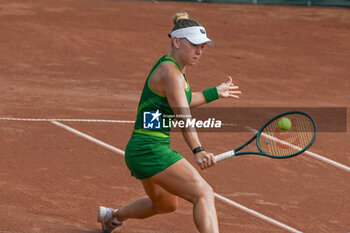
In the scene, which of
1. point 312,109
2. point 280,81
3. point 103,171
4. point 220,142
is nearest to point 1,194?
point 103,171

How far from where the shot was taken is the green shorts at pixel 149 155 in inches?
243

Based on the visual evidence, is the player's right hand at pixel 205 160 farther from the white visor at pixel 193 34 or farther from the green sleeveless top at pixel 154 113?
the white visor at pixel 193 34

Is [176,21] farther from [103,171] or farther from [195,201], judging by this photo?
[103,171]

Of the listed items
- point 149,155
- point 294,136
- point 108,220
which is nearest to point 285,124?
point 294,136

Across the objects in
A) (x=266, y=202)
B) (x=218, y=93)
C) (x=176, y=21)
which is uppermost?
(x=176, y=21)

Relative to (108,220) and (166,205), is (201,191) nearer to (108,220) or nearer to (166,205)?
(166,205)

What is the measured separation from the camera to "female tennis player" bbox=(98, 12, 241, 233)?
238 inches

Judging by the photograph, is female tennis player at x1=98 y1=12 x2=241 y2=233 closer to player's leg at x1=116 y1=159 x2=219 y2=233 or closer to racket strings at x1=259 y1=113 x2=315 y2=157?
player's leg at x1=116 y1=159 x2=219 y2=233

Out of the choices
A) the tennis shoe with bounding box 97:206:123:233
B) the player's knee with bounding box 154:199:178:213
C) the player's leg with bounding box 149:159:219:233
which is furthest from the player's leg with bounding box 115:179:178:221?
the player's leg with bounding box 149:159:219:233

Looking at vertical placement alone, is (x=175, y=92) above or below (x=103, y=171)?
above

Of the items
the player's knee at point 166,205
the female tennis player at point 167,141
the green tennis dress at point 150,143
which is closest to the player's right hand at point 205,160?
the female tennis player at point 167,141

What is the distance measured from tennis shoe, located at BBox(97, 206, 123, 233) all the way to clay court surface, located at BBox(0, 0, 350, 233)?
0.88 feet

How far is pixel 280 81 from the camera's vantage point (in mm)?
15422

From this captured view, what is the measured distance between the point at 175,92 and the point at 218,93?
0.85m
